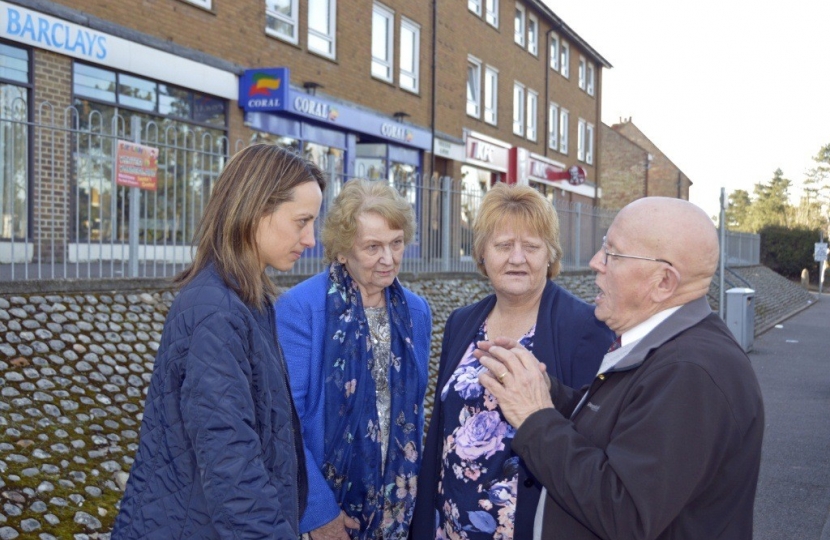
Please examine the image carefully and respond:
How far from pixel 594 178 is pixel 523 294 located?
34.9 metres

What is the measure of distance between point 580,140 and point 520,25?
7576 millimetres

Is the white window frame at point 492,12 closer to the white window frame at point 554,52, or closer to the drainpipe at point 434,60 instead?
the drainpipe at point 434,60

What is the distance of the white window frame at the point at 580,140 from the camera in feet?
112

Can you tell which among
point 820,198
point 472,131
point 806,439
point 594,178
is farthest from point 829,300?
point 820,198

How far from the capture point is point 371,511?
114 inches

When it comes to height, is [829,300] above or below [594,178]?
below

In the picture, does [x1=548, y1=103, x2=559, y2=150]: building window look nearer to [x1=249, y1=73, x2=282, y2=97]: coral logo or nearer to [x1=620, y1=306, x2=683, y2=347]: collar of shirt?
[x1=249, y1=73, x2=282, y2=97]: coral logo

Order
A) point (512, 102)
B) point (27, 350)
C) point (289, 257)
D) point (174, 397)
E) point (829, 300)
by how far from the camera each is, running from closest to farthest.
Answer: point (174, 397)
point (289, 257)
point (27, 350)
point (512, 102)
point (829, 300)

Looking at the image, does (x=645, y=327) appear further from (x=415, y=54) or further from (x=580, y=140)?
(x=580, y=140)

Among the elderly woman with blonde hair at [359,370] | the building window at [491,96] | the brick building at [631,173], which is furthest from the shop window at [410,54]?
the brick building at [631,173]

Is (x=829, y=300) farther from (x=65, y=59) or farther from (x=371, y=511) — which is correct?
(x=371, y=511)

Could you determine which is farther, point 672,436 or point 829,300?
point 829,300

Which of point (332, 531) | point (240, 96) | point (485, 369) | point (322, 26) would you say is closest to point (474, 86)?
point (322, 26)

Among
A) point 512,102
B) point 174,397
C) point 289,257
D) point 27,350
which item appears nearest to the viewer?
point 174,397
